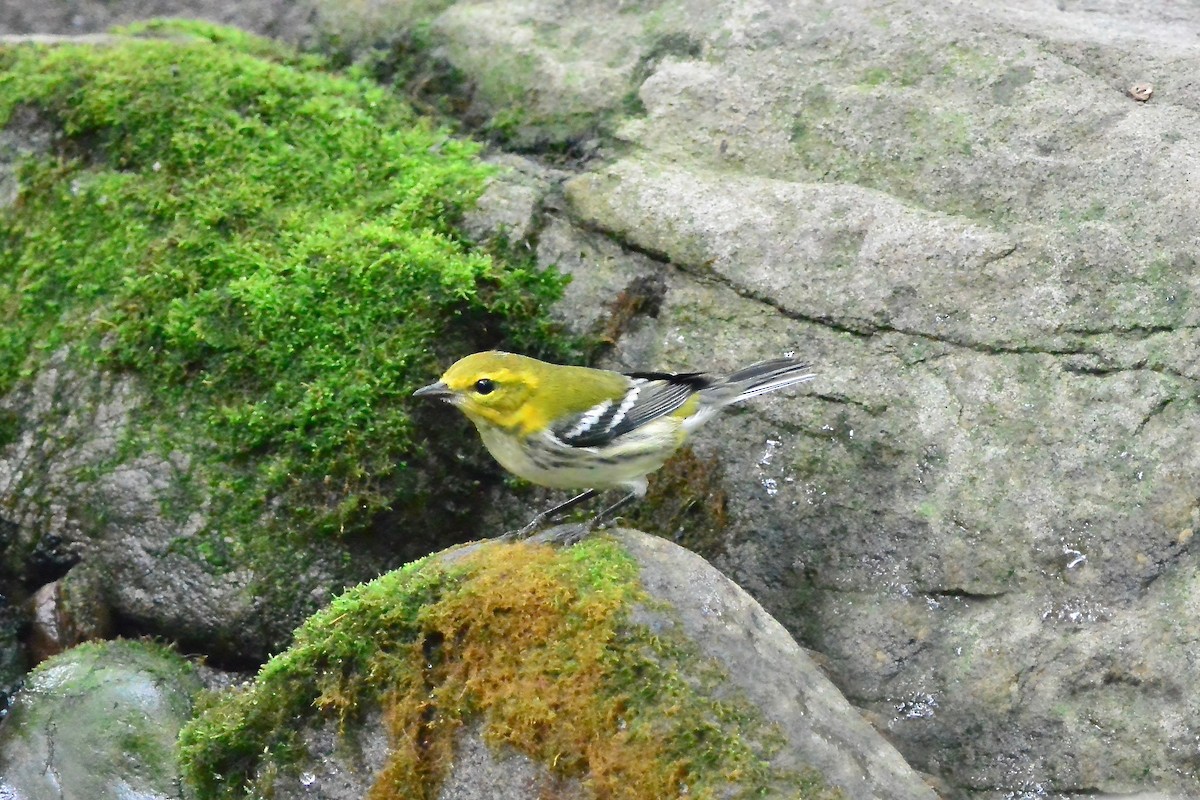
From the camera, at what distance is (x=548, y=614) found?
369cm

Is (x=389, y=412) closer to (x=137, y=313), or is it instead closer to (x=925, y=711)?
(x=137, y=313)

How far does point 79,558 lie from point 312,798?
201 cm

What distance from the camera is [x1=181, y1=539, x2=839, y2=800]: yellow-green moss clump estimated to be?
3.40 meters

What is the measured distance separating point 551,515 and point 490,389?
2.27 ft

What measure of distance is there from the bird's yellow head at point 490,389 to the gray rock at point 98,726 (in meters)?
1.67

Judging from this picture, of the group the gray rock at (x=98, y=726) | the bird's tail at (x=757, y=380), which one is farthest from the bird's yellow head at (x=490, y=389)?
the gray rock at (x=98, y=726)

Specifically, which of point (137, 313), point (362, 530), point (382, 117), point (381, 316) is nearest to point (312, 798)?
point (362, 530)

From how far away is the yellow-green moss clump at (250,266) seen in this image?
16.4ft

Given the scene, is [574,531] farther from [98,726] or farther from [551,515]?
[98,726]

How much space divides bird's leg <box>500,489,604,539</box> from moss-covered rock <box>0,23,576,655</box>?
0.49 meters

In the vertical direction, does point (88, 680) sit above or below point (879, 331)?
below

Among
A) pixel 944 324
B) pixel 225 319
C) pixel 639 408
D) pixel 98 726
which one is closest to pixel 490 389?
pixel 639 408

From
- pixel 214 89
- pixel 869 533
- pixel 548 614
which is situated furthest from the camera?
pixel 214 89

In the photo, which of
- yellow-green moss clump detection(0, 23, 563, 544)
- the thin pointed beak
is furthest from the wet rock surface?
the thin pointed beak
